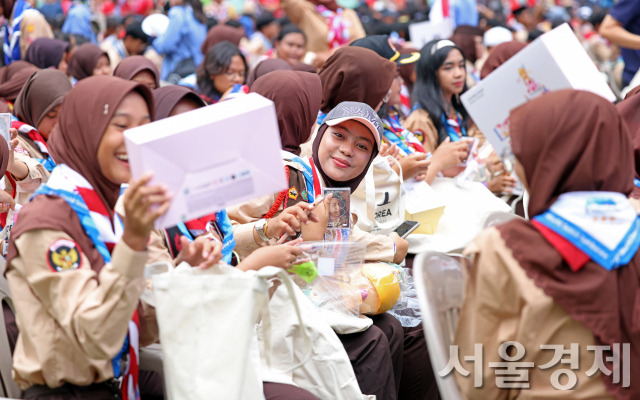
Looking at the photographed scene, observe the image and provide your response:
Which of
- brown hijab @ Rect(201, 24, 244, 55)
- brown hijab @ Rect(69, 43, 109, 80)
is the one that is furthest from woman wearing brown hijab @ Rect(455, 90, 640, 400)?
brown hijab @ Rect(201, 24, 244, 55)

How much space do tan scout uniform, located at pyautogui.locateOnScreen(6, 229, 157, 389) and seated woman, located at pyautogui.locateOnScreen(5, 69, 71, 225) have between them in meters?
1.65

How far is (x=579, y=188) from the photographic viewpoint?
2.08 m

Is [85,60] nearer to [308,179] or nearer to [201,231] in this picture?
[308,179]

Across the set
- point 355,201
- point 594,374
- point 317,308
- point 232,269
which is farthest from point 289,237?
point 594,374

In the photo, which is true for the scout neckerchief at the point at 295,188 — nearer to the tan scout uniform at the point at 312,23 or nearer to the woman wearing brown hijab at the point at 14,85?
the woman wearing brown hijab at the point at 14,85

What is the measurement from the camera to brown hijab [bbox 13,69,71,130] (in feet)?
14.6

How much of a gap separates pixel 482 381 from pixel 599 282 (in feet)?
1.46

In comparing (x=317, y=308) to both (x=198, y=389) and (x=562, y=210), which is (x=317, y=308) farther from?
(x=562, y=210)

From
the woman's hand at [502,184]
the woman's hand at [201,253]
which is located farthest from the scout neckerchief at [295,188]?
the woman's hand at [502,184]

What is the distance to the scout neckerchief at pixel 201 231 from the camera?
2574 mm

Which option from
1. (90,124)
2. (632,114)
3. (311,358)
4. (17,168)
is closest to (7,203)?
(17,168)

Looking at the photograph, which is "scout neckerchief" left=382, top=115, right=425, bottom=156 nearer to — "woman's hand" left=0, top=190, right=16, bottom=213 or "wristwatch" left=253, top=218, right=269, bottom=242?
"wristwatch" left=253, top=218, right=269, bottom=242

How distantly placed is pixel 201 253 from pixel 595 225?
1.15 metres

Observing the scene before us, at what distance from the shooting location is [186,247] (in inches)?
88.5
